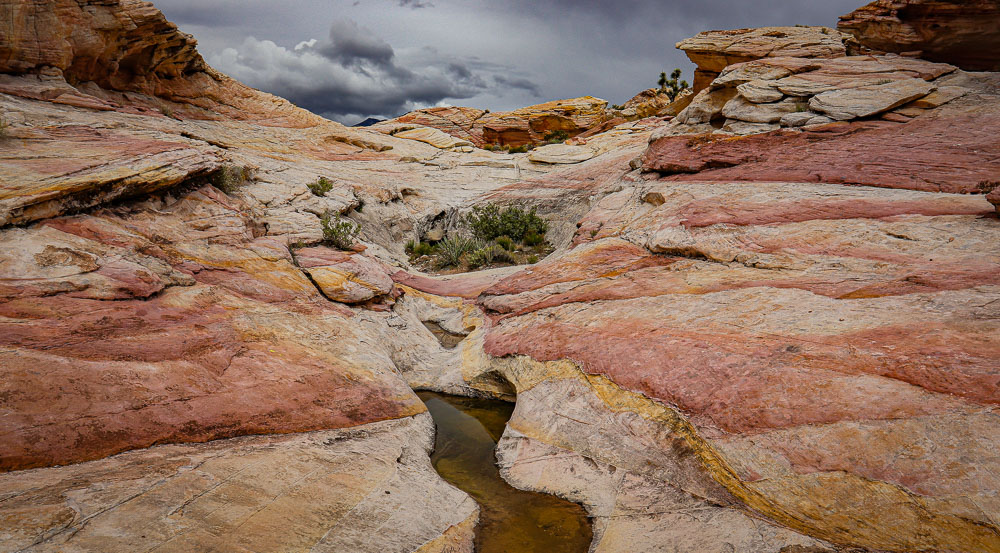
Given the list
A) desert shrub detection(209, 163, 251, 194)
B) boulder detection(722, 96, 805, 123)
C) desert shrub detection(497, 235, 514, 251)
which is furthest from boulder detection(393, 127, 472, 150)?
boulder detection(722, 96, 805, 123)

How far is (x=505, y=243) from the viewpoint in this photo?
66.1 ft

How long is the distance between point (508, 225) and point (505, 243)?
1.55 m

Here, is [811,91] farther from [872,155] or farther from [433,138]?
[433,138]

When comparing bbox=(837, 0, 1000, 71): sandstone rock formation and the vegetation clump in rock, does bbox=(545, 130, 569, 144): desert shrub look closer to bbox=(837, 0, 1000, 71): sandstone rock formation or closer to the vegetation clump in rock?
the vegetation clump in rock

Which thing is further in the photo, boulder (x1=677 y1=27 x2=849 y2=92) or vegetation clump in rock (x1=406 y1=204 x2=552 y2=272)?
boulder (x1=677 y1=27 x2=849 y2=92)

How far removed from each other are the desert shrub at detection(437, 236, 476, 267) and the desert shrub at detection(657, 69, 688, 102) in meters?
43.2

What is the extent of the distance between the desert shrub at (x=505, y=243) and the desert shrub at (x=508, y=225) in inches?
40.6

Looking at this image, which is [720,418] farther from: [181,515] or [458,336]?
[458,336]

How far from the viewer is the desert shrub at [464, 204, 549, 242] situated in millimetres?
21469

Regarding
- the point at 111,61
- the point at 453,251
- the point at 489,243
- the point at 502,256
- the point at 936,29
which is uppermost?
the point at 111,61

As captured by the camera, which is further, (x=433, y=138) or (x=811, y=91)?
(x=433, y=138)

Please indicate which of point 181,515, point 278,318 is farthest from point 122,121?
point 181,515

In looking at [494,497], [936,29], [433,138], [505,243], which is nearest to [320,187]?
[505,243]

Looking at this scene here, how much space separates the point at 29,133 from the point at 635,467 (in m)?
16.2
